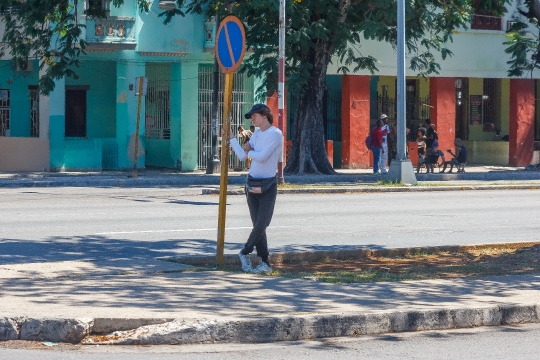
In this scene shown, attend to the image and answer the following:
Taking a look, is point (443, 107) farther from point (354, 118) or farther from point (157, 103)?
point (157, 103)

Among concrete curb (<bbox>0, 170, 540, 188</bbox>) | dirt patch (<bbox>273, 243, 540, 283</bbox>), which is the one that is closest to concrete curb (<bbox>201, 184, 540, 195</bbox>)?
concrete curb (<bbox>0, 170, 540, 188</bbox>)

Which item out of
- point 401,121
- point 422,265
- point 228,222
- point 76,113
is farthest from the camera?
point 76,113

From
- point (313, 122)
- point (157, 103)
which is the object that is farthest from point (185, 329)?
point (157, 103)

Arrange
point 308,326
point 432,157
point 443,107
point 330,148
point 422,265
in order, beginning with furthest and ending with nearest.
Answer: point 443,107, point 330,148, point 432,157, point 422,265, point 308,326

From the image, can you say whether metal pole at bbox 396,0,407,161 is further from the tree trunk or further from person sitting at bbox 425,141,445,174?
person sitting at bbox 425,141,445,174

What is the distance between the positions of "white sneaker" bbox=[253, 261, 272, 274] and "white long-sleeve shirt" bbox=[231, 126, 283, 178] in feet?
3.34

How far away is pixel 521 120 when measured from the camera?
3619 cm

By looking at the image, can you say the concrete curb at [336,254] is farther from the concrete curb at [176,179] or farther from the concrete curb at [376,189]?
the concrete curb at [176,179]

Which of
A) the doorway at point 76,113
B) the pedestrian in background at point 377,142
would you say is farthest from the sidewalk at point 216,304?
the doorway at point 76,113

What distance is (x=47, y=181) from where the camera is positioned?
79.6ft

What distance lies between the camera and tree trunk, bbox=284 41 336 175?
92.9 ft

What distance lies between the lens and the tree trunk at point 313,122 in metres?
28.3

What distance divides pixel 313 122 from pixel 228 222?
12955 mm

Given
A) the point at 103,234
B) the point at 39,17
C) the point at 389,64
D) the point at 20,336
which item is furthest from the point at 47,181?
the point at 20,336
